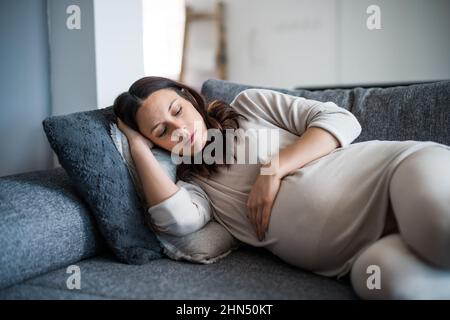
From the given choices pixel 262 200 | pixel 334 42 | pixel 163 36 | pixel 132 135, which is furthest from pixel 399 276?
pixel 334 42

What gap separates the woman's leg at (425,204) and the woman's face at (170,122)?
490mm

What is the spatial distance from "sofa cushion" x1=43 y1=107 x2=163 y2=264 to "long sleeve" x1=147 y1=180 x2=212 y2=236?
55 mm

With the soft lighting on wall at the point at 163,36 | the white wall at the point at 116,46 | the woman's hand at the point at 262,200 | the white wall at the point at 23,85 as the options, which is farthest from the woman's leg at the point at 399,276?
the soft lighting on wall at the point at 163,36

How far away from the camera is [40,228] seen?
2.93 ft

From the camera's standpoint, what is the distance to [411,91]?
3.80 feet

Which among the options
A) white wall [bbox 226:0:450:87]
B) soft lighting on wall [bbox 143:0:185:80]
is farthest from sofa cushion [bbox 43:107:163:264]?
white wall [bbox 226:0:450:87]

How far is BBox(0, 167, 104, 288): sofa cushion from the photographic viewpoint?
2.77 ft

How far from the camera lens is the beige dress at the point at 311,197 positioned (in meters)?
0.86

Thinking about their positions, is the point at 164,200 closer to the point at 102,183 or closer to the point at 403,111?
the point at 102,183

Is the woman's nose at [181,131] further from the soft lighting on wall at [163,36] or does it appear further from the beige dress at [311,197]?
the soft lighting on wall at [163,36]

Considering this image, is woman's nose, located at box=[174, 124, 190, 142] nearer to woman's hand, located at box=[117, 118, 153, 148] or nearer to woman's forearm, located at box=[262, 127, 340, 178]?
woman's hand, located at box=[117, 118, 153, 148]

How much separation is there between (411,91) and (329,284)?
621mm
